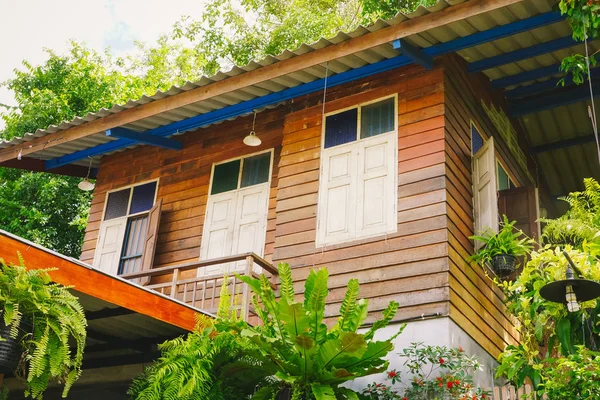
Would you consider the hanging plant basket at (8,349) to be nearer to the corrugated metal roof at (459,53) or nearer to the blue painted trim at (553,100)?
the corrugated metal roof at (459,53)

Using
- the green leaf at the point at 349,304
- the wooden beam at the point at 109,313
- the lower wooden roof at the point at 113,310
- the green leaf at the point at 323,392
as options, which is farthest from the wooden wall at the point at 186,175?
the green leaf at the point at 323,392

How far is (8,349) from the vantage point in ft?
18.4

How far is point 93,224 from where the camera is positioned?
11.5 metres

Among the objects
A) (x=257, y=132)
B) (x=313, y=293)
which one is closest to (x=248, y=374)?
(x=313, y=293)

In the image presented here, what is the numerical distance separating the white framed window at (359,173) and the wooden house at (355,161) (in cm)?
2

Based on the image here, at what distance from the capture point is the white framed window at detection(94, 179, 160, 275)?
10773mm

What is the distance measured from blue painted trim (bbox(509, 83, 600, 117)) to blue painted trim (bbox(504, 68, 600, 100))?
108 mm

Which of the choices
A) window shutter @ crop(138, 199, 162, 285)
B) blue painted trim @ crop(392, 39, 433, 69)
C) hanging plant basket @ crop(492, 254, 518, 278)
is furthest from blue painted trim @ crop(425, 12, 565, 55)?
window shutter @ crop(138, 199, 162, 285)

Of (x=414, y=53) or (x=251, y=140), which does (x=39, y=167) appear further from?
(x=414, y=53)

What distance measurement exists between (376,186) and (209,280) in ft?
7.44

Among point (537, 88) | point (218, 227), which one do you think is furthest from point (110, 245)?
Result: point (537, 88)

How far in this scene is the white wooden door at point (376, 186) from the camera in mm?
8438

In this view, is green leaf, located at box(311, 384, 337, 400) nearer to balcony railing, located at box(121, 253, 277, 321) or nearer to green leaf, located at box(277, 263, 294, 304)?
green leaf, located at box(277, 263, 294, 304)

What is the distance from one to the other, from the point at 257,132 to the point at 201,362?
4.47 meters
